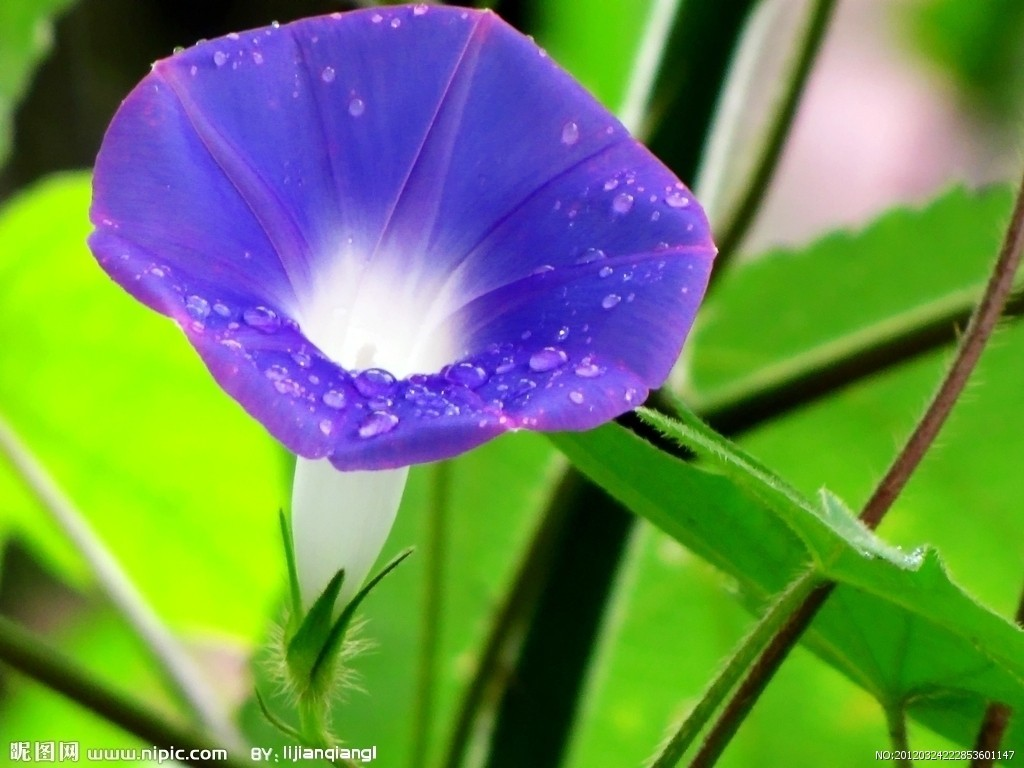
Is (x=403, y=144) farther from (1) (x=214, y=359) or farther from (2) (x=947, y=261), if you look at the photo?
(2) (x=947, y=261)

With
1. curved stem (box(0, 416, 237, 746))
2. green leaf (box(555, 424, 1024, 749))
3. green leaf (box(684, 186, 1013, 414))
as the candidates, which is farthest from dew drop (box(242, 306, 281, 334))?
green leaf (box(684, 186, 1013, 414))

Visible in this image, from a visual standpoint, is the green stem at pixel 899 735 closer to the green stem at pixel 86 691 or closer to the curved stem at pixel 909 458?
the curved stem at pixel 909 458

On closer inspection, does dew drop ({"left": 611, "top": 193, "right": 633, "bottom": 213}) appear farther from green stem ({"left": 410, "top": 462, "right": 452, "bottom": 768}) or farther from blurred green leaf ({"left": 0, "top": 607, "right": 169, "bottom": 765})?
blurred green leaf ({"left": 0, "top": 607, "right": 169, "bottom": 765})

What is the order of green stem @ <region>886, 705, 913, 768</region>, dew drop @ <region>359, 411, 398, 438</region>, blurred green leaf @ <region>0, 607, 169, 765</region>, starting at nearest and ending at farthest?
dew drop @ <region>359, 411, 398, 438</region>
green stem @ <region>886, 705, 913, 768</region>
blurred green leaf @ <region>0, 607, 169, 765</region>

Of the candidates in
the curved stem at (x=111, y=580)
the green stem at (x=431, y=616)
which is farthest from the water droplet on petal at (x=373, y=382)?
the curved stem at (x=111, y=580)

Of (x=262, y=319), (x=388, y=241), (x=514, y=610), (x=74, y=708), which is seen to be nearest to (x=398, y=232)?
(x=388, y=241)

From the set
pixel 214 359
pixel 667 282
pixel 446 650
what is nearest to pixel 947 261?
pixel 446 650
